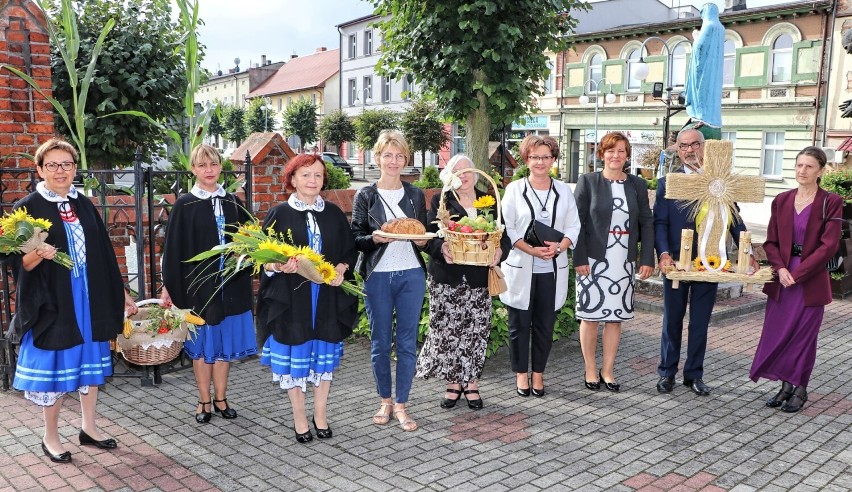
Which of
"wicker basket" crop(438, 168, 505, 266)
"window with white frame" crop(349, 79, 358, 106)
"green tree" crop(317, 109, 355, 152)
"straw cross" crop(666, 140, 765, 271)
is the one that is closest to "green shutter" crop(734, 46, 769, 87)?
"green tree" crop(317, 109, 355, 152)

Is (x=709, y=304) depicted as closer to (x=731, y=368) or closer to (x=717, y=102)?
(x=731, y=368)

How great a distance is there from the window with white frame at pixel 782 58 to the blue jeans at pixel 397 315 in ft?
91.1

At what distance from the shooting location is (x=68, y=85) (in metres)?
9.15

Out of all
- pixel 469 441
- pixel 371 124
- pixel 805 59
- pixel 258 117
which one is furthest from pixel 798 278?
pixel 258 117

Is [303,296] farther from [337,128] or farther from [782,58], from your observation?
[337,128]

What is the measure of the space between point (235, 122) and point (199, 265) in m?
57.7

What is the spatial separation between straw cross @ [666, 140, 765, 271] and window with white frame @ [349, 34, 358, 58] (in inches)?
1904

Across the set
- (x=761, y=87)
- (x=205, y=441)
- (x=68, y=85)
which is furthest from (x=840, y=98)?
(x=205, y=441)

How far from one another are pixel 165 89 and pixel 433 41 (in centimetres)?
364

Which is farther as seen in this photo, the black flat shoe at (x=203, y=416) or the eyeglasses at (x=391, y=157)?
the black flat shoe at (x=203, y=416)

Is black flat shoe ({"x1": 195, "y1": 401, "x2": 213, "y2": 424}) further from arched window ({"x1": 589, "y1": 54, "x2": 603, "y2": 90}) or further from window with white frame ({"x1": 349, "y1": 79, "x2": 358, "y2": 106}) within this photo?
window with white frame ({"x1": 349, "y1": 79, "x2": 358, "y2": 106})

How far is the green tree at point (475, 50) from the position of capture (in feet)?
30.6

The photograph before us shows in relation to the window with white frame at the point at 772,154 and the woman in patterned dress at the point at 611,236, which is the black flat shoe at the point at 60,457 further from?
the window with white frame at the point at 772,154

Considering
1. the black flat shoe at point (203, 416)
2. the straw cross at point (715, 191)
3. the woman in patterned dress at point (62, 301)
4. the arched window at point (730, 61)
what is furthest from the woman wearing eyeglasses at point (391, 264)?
the arched window at point (730, 61)
